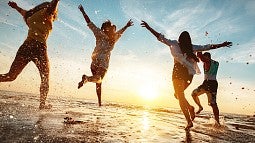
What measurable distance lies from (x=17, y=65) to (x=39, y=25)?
1.04m

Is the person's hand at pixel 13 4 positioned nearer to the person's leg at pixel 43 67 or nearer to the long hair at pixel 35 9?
the long hair at pixel 35 9

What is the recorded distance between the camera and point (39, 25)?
615 cm

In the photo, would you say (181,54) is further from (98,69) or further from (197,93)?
(197,93)

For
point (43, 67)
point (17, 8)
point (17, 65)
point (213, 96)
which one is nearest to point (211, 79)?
point (213, 96)

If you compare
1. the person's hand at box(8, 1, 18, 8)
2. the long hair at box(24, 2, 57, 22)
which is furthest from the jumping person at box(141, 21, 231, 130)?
the person's hand at box(8, 1, 18, 8)

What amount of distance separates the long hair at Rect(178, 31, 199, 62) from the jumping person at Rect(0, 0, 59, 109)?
2.98 m

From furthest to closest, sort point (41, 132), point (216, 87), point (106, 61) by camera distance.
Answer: point (216, 87) → point (106, 61) → point (41, 132)

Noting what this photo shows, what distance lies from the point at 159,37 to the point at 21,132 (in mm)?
3873

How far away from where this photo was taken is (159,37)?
6301 mm

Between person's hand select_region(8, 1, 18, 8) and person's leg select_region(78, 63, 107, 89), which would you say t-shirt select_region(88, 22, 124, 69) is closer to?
person's leg select_region(78, 63, 107, 89)

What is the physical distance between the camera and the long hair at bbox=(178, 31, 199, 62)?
6.02 meters

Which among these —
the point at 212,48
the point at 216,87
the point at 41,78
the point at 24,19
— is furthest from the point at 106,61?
the point at 216,87

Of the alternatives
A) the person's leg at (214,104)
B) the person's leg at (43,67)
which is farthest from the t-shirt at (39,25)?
the person's leg at (214,104)

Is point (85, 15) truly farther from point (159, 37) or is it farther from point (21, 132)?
point (21, 132)
